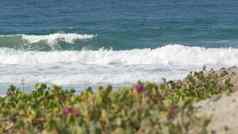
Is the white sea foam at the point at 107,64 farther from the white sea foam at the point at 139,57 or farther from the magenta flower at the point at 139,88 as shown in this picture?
the magenta flower at the point at 139,88

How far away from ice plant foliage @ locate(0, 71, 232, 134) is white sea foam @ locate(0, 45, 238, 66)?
18.9 metres

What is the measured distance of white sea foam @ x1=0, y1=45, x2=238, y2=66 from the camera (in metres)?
28.0

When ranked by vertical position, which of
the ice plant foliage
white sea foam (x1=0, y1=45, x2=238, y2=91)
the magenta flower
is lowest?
the ice plant foliage

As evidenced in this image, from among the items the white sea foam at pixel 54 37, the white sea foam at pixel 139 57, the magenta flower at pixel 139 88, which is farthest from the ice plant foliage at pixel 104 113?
the white sea foam at pixel 54 37

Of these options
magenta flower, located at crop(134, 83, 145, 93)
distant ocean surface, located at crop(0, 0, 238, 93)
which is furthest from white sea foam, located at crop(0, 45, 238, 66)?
magenta flower, located at crop(134, 83, 145, 93)

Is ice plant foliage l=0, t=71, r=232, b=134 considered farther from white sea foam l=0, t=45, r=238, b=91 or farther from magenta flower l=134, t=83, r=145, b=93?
white sea foam l=0, t=45, r=238, b=91

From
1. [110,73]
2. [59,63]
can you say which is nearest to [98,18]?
[59,63]

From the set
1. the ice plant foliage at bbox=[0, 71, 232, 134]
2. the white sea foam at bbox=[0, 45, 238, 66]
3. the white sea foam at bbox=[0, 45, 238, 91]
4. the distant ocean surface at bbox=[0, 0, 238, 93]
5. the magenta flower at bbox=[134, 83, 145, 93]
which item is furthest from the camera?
the white sea foam at bbox=[0, 45, 238, 66]

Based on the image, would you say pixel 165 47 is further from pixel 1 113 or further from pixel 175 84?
pixel 1 113

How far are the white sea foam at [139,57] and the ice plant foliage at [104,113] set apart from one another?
18910 mm

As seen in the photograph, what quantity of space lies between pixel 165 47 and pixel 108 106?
24.3m

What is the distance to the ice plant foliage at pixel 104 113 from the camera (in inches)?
235

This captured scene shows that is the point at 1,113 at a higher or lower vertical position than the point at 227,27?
lower

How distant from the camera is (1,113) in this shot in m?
8.29
